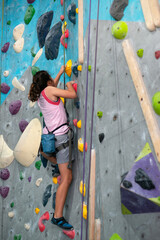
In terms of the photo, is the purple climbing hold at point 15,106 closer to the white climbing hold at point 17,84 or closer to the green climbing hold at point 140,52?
the white climbing hold at point 17,84

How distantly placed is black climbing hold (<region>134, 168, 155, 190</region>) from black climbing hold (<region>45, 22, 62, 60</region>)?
4.54ft

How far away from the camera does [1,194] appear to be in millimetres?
2982

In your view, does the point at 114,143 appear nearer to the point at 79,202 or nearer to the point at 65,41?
the point at 79,202

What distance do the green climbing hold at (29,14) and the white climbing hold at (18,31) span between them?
79 millimetres

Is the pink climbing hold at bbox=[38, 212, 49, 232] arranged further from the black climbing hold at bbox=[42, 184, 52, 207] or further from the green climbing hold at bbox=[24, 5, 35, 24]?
the green climbing hold at bbox=[24, 5, 35, 24]

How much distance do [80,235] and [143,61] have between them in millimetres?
1264

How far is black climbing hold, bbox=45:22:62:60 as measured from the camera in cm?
270

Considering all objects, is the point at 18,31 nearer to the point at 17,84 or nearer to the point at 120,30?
the point at 17,84

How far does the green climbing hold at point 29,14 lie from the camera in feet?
10.0

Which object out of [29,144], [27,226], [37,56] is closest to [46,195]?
[27,226]

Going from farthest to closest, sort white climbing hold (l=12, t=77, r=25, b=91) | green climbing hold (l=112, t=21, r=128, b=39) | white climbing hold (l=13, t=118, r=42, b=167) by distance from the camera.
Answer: white climbing hold (l=12, t=77, r=25, b=91) < white climbing hold (l=13, t=118, r=42, b=167) < green climbing hold (l=112, t=21, r=128, b=39)

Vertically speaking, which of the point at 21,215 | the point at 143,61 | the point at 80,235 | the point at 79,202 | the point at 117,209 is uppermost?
the point at 143,61

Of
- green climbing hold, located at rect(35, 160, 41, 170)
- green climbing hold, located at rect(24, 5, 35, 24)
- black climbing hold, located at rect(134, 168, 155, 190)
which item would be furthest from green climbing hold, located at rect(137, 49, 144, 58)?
green climbing hold, located at rect(24, 5, 35, 24)

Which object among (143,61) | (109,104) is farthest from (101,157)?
(143,61)
